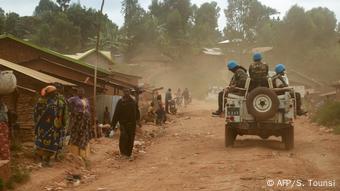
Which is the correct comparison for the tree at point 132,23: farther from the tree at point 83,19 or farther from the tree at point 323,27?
the tree at point 323,27

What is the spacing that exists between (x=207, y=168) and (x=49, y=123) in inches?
125

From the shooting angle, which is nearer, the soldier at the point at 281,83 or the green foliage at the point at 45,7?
the soldier at the point at 281,83

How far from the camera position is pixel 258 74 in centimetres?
1233

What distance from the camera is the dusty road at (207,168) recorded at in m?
7.71

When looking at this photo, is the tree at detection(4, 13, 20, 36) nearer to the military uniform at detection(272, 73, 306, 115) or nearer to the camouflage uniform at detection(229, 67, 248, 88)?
the camouflage uniform at detection(229, 67, 248, 88)

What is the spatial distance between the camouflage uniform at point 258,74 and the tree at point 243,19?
5744 cm

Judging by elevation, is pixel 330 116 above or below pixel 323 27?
below

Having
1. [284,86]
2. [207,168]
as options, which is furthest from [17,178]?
[284,86]

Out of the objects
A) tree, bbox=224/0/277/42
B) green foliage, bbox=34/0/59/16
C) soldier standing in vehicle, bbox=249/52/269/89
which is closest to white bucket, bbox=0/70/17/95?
soldier standing in vehicle, bbox=249/52/269/89

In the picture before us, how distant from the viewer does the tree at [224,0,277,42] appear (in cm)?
6942

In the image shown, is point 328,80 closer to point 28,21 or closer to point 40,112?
point 28,21

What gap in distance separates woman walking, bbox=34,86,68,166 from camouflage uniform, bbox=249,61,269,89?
16.6 feet

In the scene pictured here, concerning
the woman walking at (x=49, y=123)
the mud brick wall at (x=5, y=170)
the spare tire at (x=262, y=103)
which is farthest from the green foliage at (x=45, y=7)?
the mud brick wall at (x=5, y=170)

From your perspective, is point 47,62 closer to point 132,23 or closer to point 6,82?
point 6,82
